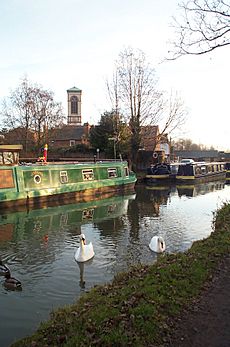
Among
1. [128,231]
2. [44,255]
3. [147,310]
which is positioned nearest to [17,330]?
[147,310]

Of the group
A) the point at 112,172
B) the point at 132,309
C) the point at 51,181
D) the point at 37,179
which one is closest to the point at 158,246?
the point at 132,309

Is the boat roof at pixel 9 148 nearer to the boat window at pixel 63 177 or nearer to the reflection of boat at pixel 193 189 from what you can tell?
the boat window at pixel 63 177

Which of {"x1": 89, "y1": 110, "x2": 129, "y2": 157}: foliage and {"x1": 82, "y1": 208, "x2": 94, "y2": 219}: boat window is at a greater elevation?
{"x1": 89, "y1": 110, "x2": 129, "y2": 157}: foliage

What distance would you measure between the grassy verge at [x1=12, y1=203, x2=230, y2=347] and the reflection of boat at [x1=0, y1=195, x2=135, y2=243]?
24.5 ft

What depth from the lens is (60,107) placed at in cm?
4066

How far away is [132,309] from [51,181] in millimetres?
17422

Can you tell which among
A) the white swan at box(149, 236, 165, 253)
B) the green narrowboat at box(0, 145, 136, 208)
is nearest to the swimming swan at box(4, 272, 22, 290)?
the white swan at box(149, 236, 165, 253)

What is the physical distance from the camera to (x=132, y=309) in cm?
473

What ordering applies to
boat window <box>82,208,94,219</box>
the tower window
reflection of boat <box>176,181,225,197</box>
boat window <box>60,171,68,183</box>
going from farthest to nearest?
the tower window → reflection of boat <box>176,181,225,197</box> → boat window <box>60,171,68,183</box> → boat window <box>82,208,94,219</box>

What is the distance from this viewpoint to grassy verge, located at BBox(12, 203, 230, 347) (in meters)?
4.14

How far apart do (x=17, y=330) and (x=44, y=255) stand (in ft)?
14.9

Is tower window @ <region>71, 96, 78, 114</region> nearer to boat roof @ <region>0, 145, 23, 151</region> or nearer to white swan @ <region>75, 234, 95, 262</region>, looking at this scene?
boat roof @ <region>0, 145, 23, 151</region>

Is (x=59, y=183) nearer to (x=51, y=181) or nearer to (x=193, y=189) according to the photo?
(x=51, y=181)

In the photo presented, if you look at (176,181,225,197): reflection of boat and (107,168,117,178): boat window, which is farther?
(176,181,225,197): reflection of boat
